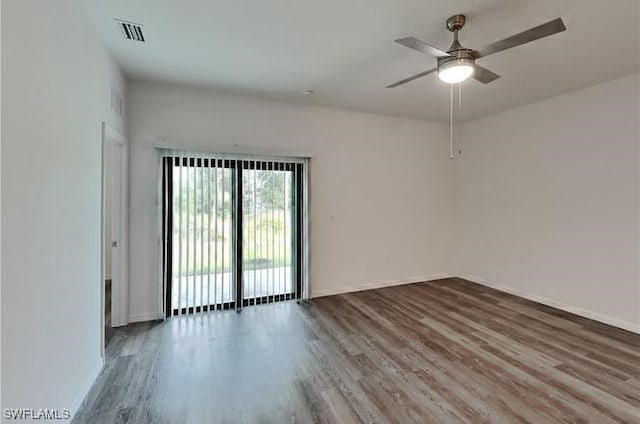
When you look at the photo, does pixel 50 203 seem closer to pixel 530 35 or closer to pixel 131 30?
pixel 131 30

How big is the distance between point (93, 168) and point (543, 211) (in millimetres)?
5343

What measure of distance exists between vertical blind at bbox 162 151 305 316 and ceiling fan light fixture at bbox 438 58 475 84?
2.41 m

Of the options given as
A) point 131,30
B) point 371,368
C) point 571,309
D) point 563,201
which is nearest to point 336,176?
point 371,368

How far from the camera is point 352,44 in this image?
2656 millimetres

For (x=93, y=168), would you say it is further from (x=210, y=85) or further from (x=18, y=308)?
(x=210, y=85)

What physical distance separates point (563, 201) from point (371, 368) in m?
3.47

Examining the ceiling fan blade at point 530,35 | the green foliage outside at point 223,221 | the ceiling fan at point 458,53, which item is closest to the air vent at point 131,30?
the green foliage outside at point 223,221

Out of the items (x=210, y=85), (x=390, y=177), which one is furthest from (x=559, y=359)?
(x=210, y=85)

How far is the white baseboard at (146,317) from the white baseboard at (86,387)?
1021mm

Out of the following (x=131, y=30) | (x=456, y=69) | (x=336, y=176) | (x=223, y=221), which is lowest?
(x=223, y=221)

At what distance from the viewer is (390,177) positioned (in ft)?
16.5

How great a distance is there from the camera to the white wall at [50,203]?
1.38 metres

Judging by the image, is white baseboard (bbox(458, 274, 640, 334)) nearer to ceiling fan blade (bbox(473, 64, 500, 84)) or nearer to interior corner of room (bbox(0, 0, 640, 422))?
interior corner of room (bbox(0, 0, 640, 422))

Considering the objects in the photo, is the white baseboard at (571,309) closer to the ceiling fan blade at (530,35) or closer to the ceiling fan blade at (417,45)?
the ceiling fan blade at (530,35)
